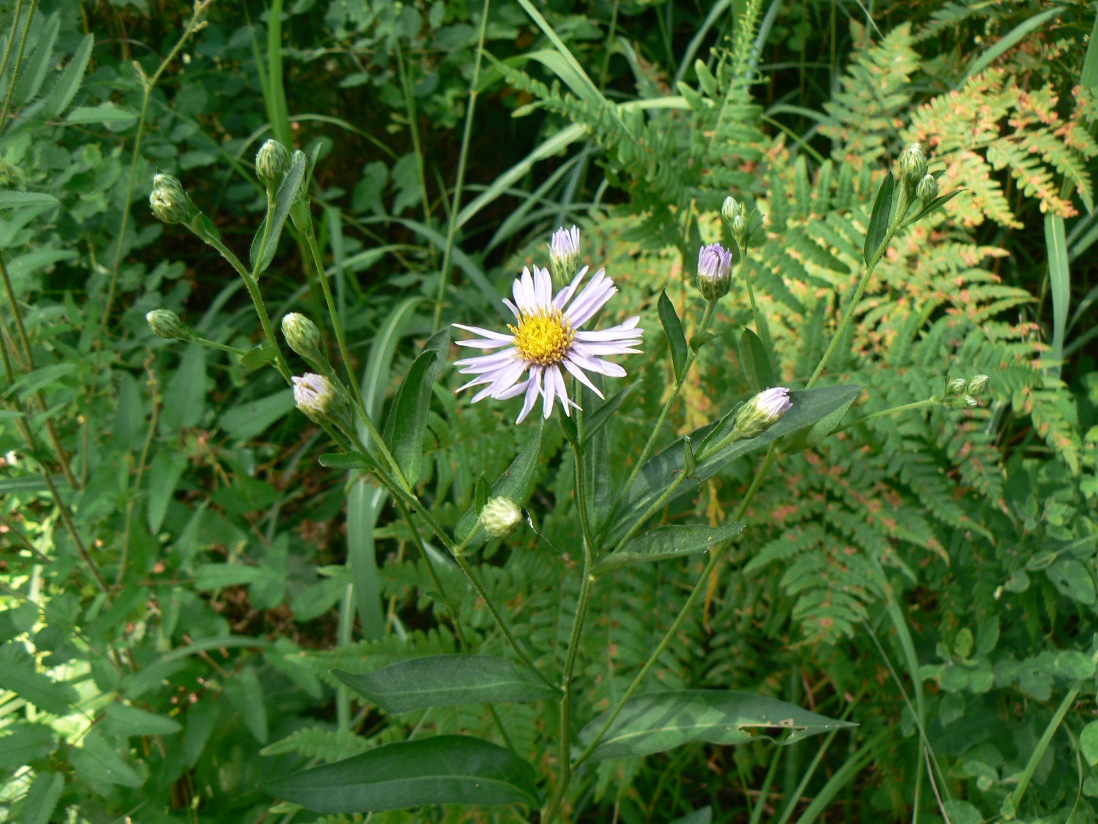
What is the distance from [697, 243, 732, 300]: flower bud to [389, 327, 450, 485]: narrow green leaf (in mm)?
271

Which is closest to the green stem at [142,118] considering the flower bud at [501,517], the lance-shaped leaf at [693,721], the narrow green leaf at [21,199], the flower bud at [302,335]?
the narrow green leaf at [21,199]

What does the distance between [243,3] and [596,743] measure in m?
1.96

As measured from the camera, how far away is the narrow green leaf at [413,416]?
3.06 ft

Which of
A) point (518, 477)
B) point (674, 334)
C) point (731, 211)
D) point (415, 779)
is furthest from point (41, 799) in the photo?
point (731, 211)

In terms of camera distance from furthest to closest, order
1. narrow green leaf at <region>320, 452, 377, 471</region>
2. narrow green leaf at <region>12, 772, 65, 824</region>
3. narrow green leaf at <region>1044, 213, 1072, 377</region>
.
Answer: narrow green leaf at <region>1044, 213, 1072, 377</region>
narrow green leaf at <region>12, 772, 65, 824</region>
narrow green leaf at <region>320, 452, 377, 471</region>

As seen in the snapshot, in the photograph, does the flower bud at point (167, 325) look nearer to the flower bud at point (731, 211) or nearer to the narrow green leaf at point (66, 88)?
the narrow green leaf at point (66, 88)

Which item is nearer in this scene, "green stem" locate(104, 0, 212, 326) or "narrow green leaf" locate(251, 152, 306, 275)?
"narrow green leaf" locate(251, 152, 306, 275)

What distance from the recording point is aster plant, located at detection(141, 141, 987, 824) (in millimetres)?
892

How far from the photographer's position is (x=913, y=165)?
3.12 feet

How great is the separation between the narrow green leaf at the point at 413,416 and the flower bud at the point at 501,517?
11 cm

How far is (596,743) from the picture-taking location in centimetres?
107

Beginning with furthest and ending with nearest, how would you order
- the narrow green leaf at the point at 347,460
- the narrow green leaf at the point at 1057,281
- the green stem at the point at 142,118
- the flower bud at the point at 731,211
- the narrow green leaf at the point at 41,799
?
the narrow green leaf at the point at 1057,281 < the green stem at the point at 142,118 < the narrow green leaf at the point at 41,799 < the flower bud at the point at 731,211 < the narrow green leaf at the point at 347,460

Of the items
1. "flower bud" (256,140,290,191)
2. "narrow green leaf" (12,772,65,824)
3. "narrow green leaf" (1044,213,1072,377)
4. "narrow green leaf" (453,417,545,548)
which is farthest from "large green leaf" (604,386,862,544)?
"narrow green leaf" (12,772,65,824)

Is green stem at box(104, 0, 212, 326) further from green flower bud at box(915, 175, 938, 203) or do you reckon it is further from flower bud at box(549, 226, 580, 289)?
green flower bud at box(915, 175, 938, 203)
